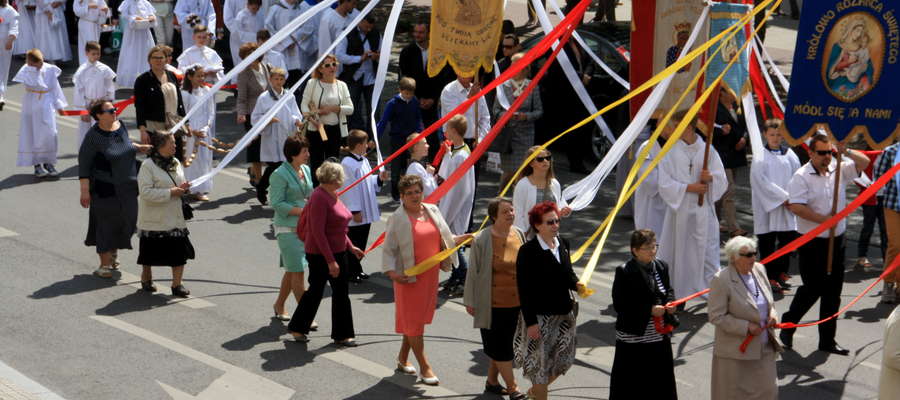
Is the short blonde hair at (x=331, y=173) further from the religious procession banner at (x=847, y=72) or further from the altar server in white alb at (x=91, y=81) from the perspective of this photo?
the altar server in white alb at (x=91, y=81)

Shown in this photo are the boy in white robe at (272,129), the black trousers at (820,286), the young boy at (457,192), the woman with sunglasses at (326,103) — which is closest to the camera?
the black trousers at (820,286)

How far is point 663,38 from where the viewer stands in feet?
39.8

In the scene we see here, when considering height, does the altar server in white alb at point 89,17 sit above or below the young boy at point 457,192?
above

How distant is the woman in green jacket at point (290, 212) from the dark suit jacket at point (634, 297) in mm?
3169

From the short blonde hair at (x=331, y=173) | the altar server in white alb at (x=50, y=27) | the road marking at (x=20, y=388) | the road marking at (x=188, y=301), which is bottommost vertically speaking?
the road marking at (x=20, y=388)

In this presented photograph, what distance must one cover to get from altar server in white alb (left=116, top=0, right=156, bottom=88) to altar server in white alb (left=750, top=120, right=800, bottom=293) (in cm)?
1186

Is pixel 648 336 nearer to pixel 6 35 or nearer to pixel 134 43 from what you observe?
pixel 134 43

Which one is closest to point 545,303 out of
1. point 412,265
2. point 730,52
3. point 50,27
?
point 412,265

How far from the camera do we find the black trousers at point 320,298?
34.5ft

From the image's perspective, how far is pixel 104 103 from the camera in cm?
1240

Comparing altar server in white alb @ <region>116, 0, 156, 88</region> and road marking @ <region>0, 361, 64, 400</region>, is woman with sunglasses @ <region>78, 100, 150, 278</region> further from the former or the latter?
altar server in white alb @ <region>116, 0, 156, 88</region>

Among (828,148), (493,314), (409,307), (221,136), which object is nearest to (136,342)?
(409,307)

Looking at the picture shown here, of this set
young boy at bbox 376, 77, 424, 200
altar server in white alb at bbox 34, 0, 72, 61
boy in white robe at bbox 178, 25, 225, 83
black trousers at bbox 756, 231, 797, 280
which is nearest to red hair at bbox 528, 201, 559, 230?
black trousers at bbox 756, 231, 797, 280

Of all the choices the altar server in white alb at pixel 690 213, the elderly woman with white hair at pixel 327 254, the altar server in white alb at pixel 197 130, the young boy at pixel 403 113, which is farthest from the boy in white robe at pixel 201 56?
the altar server in white alb at pixel 690 213
